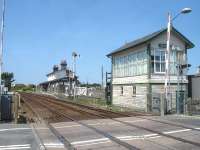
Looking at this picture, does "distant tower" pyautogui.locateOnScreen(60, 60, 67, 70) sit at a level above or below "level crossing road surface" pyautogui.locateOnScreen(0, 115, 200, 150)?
above

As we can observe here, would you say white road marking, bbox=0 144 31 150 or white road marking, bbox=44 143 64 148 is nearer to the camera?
white road marking, bbox=0 144 31 150

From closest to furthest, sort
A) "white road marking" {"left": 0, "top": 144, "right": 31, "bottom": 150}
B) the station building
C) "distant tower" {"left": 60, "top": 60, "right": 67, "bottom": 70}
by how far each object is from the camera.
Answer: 1. "white road marking" {"left": 0, "top": 144, "right": 31, "bottom": 150}
2. the station building
3. "distant tower" {"left": 60, "top": 60, "right": 67, "bottom": 70}

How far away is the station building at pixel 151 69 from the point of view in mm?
33969

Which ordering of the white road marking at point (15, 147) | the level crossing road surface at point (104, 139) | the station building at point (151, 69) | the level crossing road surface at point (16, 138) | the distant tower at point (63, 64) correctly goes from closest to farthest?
the white road marking at point (15, 147) → the level crossing road surface at point (104, 139) → the level crossing road surface at point (16, 138) → the station building at point (151, 69) → the distant tower at point (63, 64)

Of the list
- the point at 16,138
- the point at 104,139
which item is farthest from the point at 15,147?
the point at 104,139

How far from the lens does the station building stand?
3397cm

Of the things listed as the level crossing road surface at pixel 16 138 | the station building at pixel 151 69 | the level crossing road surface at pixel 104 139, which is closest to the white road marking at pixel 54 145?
the level crossing road surface at pixel 104 139

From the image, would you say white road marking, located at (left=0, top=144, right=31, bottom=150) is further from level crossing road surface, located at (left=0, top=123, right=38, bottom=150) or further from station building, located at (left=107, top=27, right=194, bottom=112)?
station building, located at (left=107, top=27, right=194, bottom=112)

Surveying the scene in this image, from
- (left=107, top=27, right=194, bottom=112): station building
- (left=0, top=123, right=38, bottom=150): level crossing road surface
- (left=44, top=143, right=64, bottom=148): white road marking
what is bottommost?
(left=44, top=143, right=64, bottom=148): white road marking

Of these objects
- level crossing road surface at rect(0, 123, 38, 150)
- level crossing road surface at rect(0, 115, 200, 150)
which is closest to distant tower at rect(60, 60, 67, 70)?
level crossing road surface at rect(0, 123, 38, 150)

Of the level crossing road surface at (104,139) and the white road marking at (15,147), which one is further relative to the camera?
the level crossing road surface at (104,139)

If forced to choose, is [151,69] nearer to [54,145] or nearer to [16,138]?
[16,138]

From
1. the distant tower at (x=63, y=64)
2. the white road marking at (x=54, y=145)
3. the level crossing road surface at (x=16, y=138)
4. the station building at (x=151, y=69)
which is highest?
the distant tower at (x=63, y=64)

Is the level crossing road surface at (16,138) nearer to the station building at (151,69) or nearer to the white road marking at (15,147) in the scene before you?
the white road marking at (15,147)
